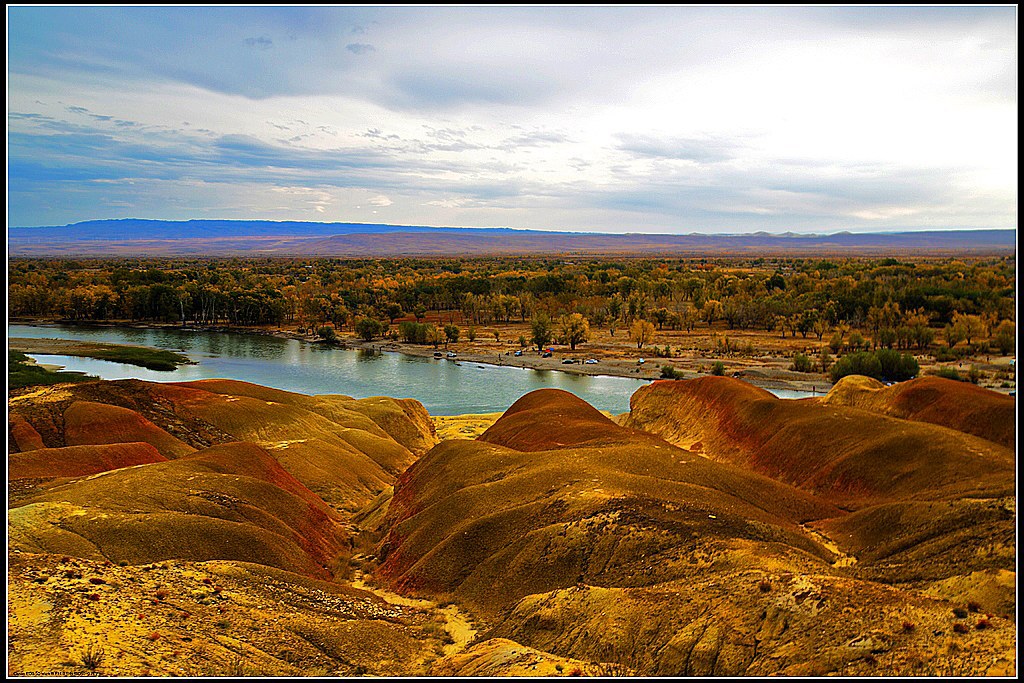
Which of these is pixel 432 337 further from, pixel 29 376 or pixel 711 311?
pixel 29 376

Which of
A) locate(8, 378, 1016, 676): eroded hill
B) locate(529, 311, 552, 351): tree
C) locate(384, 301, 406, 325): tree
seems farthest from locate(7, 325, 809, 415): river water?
locate(8, 378, 1016, 676): eroded hill

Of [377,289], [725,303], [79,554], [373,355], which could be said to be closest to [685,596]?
[79,554]

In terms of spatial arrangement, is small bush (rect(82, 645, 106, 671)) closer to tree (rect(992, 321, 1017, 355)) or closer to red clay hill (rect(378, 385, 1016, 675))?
red clay hill (rect(378, 385, 1016, 675))

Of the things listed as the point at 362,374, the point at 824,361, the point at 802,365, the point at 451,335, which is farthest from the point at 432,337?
the point at 824,361

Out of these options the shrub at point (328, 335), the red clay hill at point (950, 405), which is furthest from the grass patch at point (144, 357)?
the red clay hill at point (950, 405)

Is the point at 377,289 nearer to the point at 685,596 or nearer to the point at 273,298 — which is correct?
the point at 273,298

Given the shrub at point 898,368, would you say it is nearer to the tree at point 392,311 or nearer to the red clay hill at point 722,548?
the red clay hill at point 722,548

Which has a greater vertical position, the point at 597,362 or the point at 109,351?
the point at 109,351
